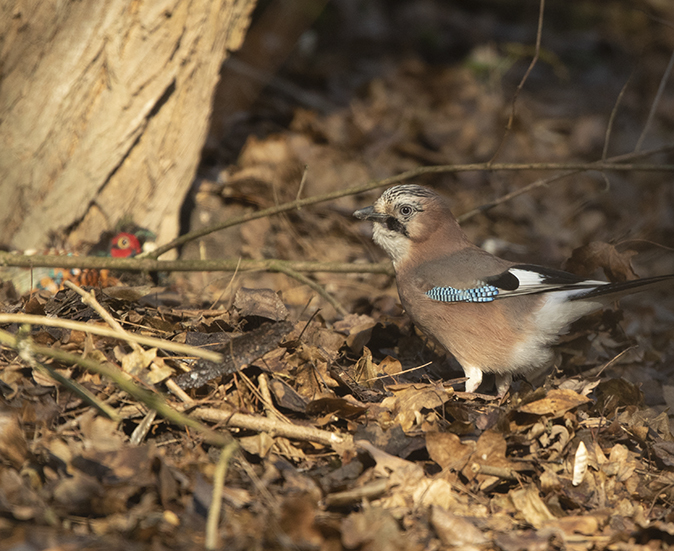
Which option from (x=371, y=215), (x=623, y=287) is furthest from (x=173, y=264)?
(x=623, y=287)

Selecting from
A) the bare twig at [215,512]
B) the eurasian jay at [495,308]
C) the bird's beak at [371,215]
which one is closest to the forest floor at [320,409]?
the bare twig at [215,512]

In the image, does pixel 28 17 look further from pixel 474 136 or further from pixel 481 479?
pixel 474 136

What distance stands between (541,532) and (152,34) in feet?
12.1

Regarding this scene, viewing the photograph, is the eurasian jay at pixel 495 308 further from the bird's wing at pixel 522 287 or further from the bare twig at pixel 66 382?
the bare twig at pixel 66 382

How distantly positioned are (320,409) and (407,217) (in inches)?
63.6

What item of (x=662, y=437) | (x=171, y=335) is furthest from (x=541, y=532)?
(x=171, y=335)

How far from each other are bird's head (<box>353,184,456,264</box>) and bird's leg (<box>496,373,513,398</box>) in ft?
3.17

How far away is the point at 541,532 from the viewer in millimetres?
2396

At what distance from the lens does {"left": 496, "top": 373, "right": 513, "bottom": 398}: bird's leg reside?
12.6 feet

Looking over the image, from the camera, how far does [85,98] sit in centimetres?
413

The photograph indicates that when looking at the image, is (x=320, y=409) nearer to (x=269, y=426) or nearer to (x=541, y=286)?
(x=269, y=426)

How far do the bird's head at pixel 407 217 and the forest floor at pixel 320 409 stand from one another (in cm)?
53

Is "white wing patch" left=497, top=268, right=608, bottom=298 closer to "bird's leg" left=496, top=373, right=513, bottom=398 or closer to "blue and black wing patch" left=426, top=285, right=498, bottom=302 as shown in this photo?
"blue and black wing patch" left=426, top=285, right=498, bottom=302

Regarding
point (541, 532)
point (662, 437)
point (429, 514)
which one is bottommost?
point (662, 437)
